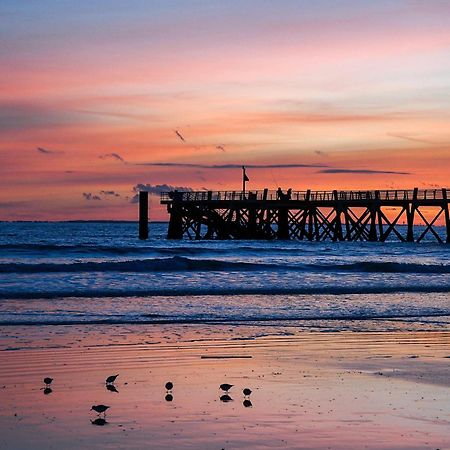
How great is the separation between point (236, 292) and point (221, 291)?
1.53 ft

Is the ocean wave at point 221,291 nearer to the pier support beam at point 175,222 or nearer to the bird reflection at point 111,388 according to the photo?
the bird reflection at point 111,388

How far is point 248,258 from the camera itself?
47656 millimetres

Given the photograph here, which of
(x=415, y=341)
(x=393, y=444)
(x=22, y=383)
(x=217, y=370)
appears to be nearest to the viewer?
(x=393, y=444)

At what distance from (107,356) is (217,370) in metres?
1.92

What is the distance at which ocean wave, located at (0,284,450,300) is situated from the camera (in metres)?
25.0

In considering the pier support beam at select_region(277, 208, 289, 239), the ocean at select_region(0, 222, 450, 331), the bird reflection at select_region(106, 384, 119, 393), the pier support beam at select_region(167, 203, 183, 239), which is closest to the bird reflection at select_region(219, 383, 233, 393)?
the bird reflection at select_region(106, 384, 119, 393)

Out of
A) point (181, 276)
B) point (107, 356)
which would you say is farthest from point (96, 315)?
point (181, 276)

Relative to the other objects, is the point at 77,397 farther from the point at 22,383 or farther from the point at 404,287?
the point at 404,287

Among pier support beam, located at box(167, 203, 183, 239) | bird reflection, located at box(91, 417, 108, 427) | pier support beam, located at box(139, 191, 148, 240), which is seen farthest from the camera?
pier support beam, located at box(167, 203, 183, 239)

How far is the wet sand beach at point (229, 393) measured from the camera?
8.61 metres

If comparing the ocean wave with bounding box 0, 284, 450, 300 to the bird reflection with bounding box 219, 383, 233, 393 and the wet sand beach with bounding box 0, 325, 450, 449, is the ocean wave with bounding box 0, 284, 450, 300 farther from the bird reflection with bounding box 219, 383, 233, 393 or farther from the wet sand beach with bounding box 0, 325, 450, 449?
the bird reflection with bounding box 219, 383, 233, 393

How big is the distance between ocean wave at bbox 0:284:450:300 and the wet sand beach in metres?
9.24

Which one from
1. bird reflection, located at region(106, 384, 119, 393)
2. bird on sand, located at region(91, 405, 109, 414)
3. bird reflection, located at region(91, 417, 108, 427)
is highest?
bird on sand, located at region(91, 405, 109, 414)

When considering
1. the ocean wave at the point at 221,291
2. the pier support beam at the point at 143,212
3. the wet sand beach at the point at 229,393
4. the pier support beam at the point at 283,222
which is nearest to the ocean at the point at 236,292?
the ocean wave at the point at 221,291
